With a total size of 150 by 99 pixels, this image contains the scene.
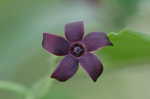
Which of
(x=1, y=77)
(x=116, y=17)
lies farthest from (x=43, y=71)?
(x=116, y=17)

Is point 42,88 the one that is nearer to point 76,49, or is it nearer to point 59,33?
point 76,49

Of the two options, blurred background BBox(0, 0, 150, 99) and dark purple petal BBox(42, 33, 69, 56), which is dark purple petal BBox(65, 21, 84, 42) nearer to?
dark purple petal BBox(42, 33, 69, 56)

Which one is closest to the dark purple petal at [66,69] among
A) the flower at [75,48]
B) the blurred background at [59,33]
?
the flower at [75,48]

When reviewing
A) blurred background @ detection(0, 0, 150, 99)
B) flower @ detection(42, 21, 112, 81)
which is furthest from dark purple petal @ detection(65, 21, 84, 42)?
blurred background @ detection(0, 0, 150, 99)

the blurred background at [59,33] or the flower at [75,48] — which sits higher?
the flower at [75,48]

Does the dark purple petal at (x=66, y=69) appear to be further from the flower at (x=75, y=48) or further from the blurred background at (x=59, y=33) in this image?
the blurred background at (x=59, y=33)

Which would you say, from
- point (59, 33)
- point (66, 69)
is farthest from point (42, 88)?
point (59, 33)
